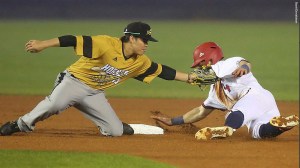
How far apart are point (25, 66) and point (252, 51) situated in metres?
7.38

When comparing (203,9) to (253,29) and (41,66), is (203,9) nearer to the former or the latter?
(253,29)

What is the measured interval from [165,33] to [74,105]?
18102mm

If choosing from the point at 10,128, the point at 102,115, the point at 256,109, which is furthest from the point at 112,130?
the point at 256,109

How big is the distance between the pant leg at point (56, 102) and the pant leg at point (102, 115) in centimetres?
19

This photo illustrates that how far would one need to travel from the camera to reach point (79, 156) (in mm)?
7625

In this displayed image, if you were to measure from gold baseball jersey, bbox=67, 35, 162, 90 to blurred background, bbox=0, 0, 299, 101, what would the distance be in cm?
281

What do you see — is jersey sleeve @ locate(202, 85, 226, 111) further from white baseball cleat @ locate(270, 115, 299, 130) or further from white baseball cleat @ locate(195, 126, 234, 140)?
white baseball cleat @ locate(270, 115, 299, 130)

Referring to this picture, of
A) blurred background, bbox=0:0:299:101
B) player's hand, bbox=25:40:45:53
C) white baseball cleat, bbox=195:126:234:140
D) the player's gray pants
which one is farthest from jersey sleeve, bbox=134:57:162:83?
blurred background, bbox=0:0:299:101

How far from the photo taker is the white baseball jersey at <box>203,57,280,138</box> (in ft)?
28.5

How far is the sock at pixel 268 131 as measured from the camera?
857 centimetres

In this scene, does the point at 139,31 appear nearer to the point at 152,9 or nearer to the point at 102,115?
the point at 102,115

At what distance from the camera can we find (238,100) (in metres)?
8.89

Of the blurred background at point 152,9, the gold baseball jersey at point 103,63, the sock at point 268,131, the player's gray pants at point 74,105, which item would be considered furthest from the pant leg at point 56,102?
the blurred background at point 152,9

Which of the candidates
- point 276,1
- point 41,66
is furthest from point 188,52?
point 276,1
